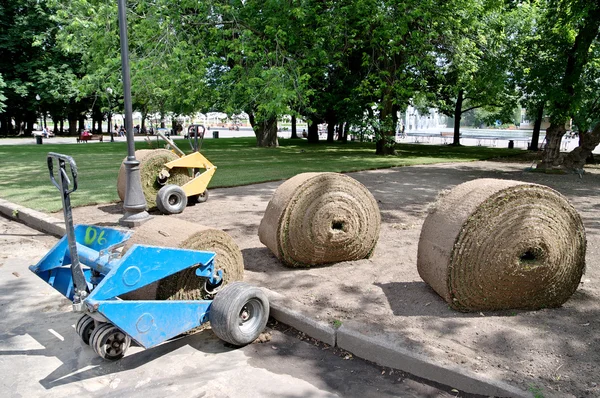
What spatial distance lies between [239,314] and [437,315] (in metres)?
1.93

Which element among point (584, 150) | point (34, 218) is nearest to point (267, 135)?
point (584, 150)

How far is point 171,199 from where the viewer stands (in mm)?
10281

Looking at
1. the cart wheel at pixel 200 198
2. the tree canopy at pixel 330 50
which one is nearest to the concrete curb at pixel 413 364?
the cart wheel at pixel 200 198

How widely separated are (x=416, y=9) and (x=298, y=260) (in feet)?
51.2

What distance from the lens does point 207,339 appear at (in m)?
4.62

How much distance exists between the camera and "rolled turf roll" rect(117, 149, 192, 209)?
33.7 feet

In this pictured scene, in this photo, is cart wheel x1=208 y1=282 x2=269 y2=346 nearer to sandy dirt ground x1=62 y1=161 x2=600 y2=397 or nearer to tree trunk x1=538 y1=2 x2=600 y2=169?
sandy dirt ground x1=62 y1=161 x2=600 y2=397

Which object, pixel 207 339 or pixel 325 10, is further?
pixel 325 10

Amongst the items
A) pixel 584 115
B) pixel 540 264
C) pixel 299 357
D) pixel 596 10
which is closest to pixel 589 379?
pixel 540 264

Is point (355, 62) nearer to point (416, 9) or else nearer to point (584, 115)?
point (416, 9)

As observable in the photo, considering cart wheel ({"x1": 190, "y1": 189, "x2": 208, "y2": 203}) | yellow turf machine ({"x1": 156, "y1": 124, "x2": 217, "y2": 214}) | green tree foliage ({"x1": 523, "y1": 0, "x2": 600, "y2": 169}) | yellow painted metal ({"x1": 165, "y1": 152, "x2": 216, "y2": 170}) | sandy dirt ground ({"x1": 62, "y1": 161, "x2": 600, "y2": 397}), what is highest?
green tree foliage ({"x1": 523, "y1": 0, "x2": 600, "y2": 169})

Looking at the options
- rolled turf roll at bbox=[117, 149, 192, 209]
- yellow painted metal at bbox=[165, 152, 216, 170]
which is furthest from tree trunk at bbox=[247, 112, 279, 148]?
rolled turf roll at bbox=[117, 149, 192, 209]

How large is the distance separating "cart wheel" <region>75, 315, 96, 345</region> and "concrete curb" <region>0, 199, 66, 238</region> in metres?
4.63

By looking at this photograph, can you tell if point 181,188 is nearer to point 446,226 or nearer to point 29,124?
point 446,226
